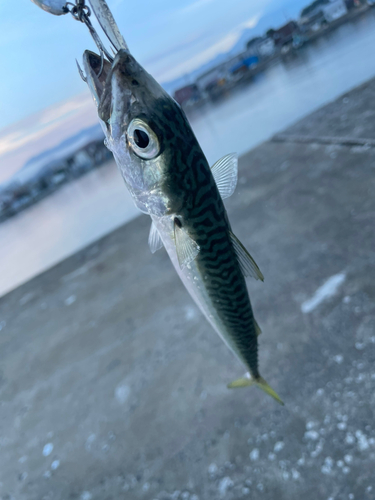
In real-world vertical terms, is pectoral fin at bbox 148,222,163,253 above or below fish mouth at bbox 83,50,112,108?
below

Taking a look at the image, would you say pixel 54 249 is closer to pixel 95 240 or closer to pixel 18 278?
pixel 18 278

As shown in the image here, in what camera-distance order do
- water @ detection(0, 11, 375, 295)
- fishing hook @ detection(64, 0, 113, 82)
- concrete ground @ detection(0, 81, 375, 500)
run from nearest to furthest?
fishing hook @ detection(64, 0, 113, 82)
concrete ground @ detection(0, 81, 375, 500)
water @ detection(0, 11, 375, 295)

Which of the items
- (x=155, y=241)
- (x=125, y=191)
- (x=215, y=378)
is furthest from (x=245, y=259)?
(x=125, y=191)

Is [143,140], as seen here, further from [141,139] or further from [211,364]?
[211,364]

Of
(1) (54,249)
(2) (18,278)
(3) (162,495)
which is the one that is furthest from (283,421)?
(1) (54,249)

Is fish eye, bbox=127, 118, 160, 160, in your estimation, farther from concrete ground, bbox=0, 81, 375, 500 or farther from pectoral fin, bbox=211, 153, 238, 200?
concrete ground, bbox=0, 81, 375, 500

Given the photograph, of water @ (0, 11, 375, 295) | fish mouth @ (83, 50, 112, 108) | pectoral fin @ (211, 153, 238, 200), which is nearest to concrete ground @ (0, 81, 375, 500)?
pectoral fin @ (211, 153, 238, 200)

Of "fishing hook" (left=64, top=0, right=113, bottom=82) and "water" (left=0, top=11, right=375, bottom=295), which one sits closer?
"fishing hook" (left=64, top=0, right=113, bottom=82)
